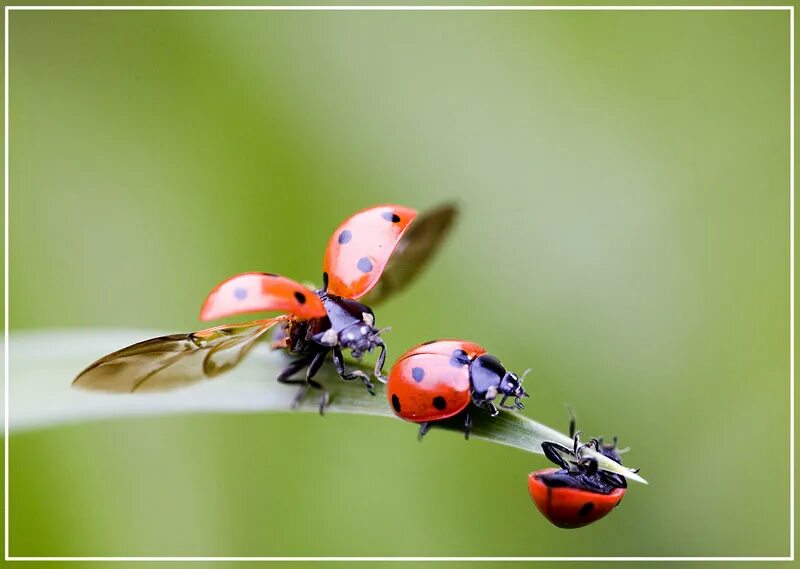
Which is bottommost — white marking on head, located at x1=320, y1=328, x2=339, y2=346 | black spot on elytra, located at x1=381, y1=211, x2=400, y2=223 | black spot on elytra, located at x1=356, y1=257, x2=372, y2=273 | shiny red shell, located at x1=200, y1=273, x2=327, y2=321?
white marking on head, located at x1=320, y1=328, x2=339, y2=346

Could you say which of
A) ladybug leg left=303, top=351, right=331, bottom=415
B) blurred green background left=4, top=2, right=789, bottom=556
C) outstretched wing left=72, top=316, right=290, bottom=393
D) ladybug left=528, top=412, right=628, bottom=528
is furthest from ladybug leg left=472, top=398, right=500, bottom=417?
blurred green background left=4, top=2, right=789, bottom=556

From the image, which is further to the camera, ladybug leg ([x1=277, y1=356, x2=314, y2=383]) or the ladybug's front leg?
ladybug leg ([x1=277, y1=356, x2=314, y2=383])

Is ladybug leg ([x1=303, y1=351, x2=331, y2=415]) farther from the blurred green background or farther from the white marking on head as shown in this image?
the blurred green background

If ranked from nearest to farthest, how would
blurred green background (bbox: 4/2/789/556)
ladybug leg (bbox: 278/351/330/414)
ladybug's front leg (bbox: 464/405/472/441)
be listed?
ladybug's front leg (bbox: 464/405/472/441), ladybug leg (bbox: 278/351/330/414), blurred green background (bbox: 4/2/789/556)

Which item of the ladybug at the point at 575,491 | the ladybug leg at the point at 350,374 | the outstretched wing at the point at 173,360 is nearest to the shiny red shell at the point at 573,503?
the ladybug at the point at 575,491

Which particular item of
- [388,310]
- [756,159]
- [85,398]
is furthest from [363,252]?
[756,159]

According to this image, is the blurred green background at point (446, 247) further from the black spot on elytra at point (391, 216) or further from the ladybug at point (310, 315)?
the black spot on elytra at point (391, 216)

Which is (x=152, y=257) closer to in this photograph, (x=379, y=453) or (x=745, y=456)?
(x=379, y=453)
